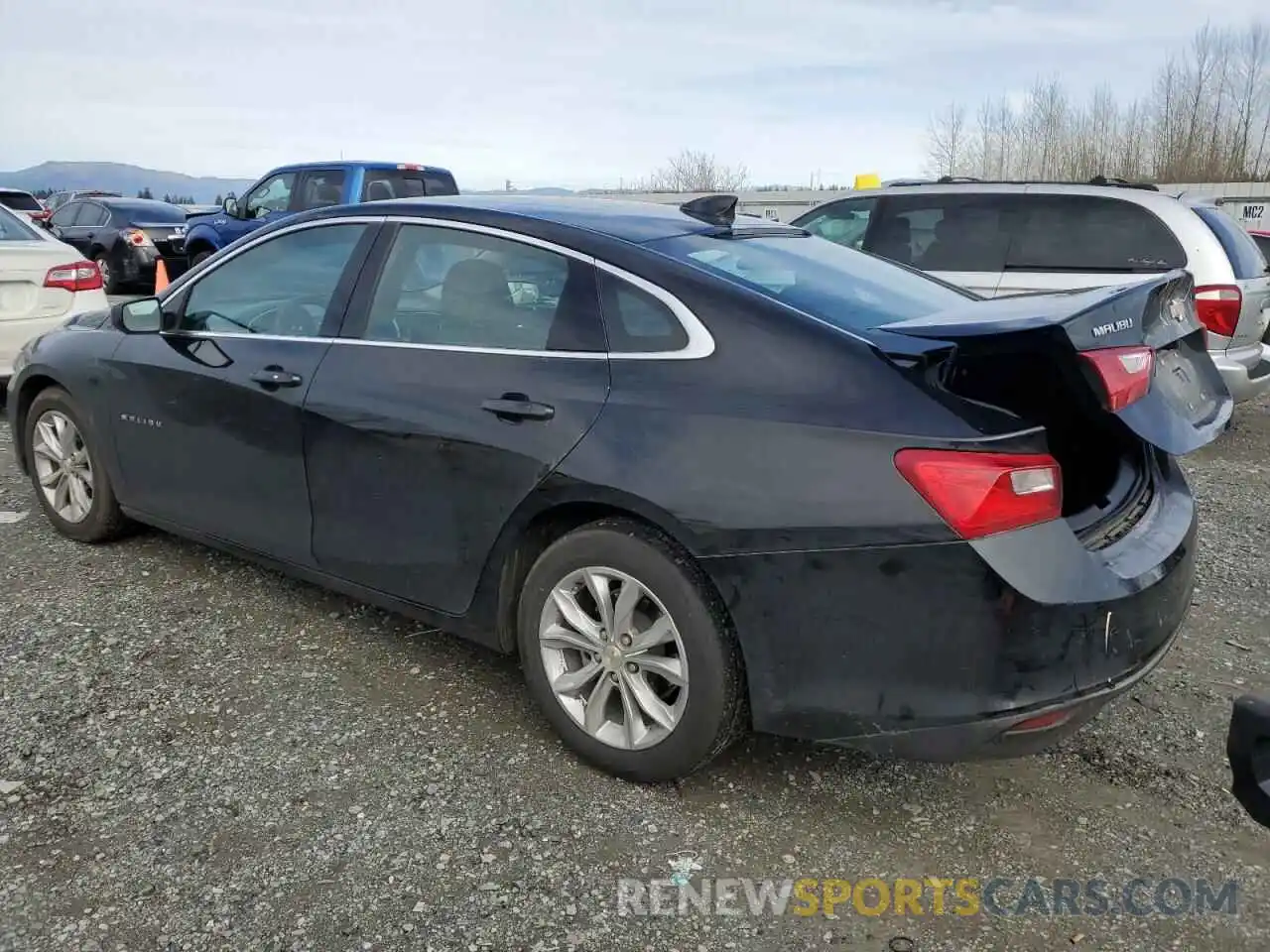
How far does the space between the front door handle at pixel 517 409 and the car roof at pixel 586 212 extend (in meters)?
0.55

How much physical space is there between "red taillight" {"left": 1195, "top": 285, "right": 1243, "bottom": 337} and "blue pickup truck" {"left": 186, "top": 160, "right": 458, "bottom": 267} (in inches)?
326

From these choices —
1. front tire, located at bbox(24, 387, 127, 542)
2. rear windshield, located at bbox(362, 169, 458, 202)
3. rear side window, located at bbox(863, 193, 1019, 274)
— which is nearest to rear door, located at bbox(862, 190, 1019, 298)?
rear side window, located at bbox(863, 193, 1019, 274)

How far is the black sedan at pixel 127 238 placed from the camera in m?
16.2

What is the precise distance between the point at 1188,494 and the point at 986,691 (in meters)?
1.14

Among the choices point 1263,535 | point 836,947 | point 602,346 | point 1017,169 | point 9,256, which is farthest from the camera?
point 1017,169

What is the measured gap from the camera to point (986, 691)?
231cm

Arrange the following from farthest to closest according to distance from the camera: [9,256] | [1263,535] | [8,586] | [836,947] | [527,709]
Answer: [9,256] → [1263,535] → [8,586] → [527,709] → [836,947]

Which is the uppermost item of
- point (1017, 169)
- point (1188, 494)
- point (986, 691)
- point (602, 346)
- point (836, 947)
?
point (1017, 169)

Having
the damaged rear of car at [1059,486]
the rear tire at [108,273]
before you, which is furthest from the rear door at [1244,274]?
the rear tire at [108,273]

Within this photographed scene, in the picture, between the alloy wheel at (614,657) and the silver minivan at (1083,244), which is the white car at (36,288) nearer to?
the silver minivan at (1083,244)

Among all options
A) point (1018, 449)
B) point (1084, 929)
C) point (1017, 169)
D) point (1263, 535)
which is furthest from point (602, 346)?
point (1017, 169)

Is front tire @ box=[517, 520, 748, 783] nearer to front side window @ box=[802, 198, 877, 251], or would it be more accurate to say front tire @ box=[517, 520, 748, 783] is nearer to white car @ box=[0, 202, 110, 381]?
white car @ box=[0, 202, 110, 381]

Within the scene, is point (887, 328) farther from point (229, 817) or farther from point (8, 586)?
point (8, 586)

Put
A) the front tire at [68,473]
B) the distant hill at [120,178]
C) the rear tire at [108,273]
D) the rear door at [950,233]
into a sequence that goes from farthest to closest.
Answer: the distant hill at [120,178] < the rear tire at [108,273] < the rear door at [950,233] < the front tire at [68,473]
